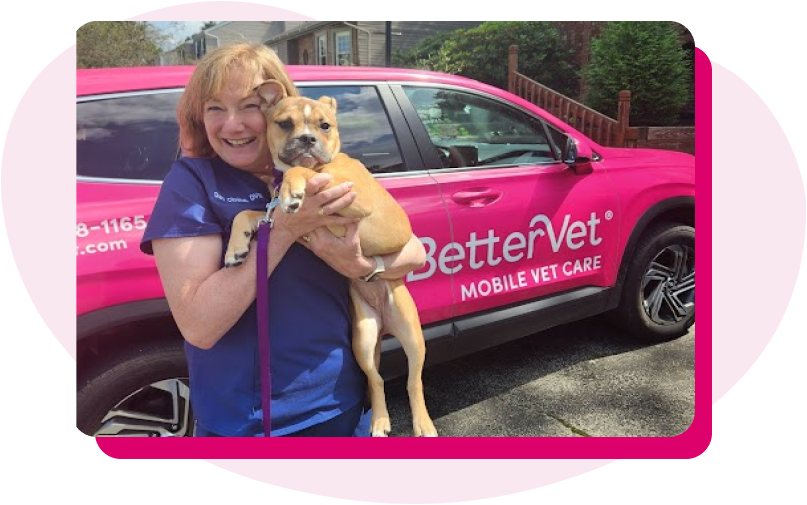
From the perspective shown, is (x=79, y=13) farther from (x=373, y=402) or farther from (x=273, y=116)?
(x=373, y=402)

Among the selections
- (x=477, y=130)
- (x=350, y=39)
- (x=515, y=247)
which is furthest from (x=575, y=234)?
(x=350, y=39)

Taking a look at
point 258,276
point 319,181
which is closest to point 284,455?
point 258,276

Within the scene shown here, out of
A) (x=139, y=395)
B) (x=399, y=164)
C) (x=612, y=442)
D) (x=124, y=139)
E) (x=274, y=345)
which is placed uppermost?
(x=124, y=139)

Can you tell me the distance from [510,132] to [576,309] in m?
0.79

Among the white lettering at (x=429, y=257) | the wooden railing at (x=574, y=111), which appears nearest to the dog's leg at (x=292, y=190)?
the white lettering at (x=429, y=257)

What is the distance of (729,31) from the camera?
1928mm

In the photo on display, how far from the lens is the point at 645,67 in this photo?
2000mm

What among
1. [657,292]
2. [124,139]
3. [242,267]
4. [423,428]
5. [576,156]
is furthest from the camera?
[657,292]

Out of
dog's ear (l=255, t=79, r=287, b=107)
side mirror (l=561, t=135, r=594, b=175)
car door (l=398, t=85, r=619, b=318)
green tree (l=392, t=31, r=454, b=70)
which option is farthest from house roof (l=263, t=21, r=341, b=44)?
side mirror (l=561, t=135, r=594, b=175)

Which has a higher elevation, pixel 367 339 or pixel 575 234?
pixel 575 234

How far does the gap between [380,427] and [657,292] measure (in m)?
1.57

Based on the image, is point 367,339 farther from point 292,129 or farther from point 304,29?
point 304,29

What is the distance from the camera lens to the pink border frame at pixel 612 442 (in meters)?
1.90

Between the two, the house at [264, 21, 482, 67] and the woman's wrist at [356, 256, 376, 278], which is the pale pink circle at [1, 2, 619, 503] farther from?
the woman's wrist at [356, 256, 376, 278]
